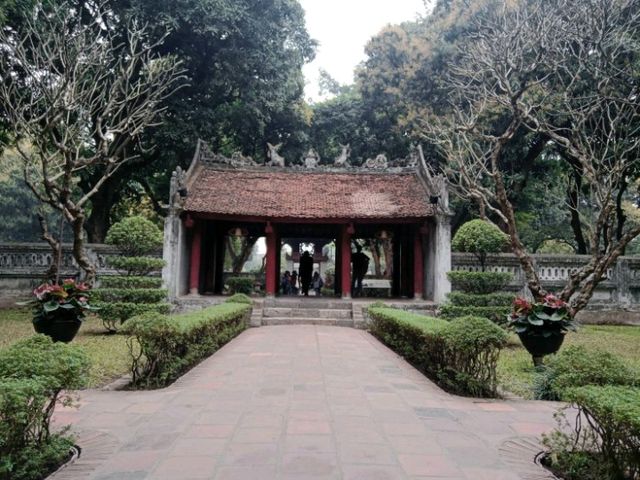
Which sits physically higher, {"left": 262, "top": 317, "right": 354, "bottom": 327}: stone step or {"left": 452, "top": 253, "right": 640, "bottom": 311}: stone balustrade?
{"left": 452, "top": 253, "right": 640, "bottom": 311}: stone balustrade

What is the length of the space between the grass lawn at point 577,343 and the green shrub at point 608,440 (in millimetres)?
2041

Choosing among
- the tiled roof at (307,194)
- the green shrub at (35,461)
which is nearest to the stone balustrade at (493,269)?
the tiled roof at (307,194)

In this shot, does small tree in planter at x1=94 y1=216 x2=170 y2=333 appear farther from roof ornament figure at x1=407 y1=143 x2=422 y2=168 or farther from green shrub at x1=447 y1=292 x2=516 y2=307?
roof ornament figure at x1=407 y1=143 x2=422 y2=168

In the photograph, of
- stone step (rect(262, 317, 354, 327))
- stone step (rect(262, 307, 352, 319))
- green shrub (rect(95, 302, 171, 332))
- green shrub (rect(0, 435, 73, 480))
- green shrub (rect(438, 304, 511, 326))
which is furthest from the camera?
stone step (rect(262, 307, 352, 319))

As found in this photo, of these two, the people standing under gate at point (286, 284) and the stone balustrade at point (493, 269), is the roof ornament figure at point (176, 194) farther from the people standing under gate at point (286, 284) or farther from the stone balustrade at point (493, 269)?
the people standing under gate at point (286, 284)

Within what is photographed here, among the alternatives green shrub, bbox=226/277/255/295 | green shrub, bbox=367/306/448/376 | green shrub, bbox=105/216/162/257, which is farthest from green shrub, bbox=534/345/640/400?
green shrub, bbox=226/277/255/295

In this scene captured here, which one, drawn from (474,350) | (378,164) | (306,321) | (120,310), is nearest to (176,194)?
(120,310)

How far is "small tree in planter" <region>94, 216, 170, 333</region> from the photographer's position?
11.1 m

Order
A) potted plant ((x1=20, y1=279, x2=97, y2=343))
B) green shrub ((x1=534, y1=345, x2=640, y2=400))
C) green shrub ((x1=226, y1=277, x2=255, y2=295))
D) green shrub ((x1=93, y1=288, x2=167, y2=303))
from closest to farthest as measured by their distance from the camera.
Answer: green shrub ((x1=534, y1=345, x2=640, y2=400)) < potted plant ((x1=20, y1=279, x2=97, y2=343)) < green shrub ((x1=93, y1=288, x2=167, y2=303)) < green shrub ((x1=226, y1=277, x2=255, y2=295))

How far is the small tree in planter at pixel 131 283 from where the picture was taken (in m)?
11.1

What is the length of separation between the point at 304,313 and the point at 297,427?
9.87 metres

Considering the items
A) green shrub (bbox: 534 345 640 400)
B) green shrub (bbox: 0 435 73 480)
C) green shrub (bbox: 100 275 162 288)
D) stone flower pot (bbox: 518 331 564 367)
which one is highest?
green shrub (bbox: 100 275 162 288)

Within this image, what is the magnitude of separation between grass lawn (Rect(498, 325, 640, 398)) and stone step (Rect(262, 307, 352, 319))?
4610 millimetres

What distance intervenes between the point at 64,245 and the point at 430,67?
1464cm
